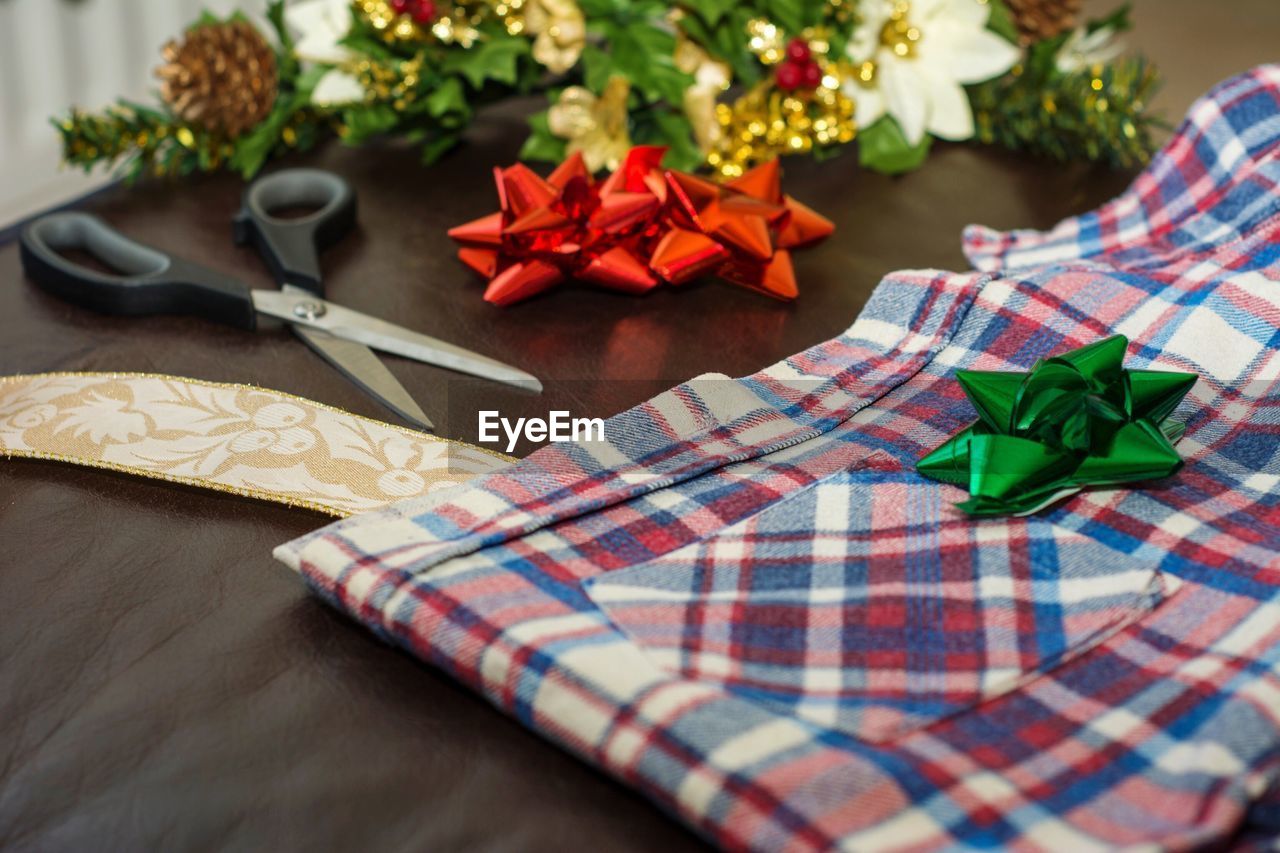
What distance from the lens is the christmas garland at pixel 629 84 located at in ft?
2.73

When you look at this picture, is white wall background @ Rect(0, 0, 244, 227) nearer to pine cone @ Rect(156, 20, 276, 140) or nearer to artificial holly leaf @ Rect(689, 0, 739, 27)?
pine cone @ Rect(156, 20, 276, 140)

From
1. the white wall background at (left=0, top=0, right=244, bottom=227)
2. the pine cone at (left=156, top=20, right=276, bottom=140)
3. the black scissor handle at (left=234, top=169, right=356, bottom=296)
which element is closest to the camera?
the black scissor handle at (left=234, top=169, right=356, bottom=296)

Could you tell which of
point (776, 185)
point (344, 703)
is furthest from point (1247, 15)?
point (344, 703)

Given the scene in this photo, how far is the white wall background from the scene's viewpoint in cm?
109

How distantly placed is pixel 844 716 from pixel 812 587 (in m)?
0.07

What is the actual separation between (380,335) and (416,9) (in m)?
0.28

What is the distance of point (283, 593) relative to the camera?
0.49 meters

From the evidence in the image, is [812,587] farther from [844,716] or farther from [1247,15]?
[1247,15]

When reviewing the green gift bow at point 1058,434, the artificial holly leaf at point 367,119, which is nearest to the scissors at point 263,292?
the artificial holly leaf at point 367,119

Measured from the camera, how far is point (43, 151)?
3.67ft

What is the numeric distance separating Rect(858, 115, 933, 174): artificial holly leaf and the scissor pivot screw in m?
0.41

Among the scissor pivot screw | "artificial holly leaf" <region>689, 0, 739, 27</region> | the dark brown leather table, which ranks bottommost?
the dark brown leather table

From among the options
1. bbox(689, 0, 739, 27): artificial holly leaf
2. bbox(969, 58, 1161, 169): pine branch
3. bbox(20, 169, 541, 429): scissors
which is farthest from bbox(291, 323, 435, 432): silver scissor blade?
bbox(969, 58, 1161, 169): pine branch

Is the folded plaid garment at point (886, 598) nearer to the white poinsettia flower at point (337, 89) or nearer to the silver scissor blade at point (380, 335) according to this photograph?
the silver scissor blade at point (380, 335)
